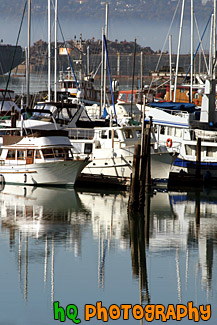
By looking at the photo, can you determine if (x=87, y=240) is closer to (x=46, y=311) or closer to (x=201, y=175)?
(x=46, y=311)

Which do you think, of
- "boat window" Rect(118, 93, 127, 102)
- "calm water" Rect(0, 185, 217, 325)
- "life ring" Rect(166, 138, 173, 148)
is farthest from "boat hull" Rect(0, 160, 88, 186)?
"boat window" Rect(118, 93, 127, 102)

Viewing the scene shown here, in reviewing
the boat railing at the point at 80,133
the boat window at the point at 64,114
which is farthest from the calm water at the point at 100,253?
the boat window at the point at 64,114

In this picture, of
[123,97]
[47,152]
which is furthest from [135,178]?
[123,97]

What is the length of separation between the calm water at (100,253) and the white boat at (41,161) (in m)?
1.17

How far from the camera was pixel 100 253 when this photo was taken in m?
26.4

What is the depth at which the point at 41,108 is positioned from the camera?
4906cm

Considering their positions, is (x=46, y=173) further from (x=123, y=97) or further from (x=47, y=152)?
(x=123, y=97)

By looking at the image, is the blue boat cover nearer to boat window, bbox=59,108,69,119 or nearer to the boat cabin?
boat window, bbox=59,108,69,119

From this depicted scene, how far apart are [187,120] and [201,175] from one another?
4.14 meters

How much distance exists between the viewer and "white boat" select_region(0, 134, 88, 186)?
3813cm

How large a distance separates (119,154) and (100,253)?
12793 millimetres

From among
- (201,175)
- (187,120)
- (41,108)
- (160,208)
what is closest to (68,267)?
(160,208)

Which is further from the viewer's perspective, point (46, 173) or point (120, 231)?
point (46, 173)

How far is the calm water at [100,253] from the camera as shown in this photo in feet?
70.7
